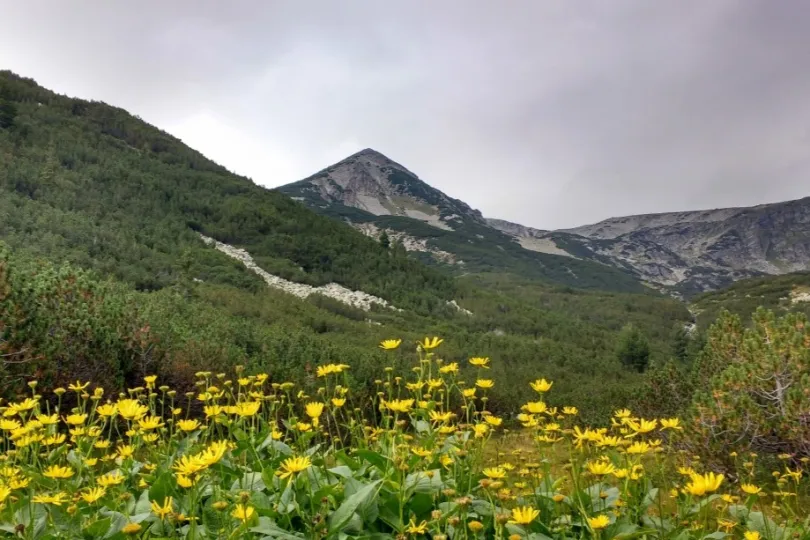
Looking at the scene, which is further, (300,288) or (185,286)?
(300,288)

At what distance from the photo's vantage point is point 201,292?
20.5 metres

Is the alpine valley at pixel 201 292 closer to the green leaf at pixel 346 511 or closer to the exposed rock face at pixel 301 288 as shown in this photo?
the exposed rock face at pixel 301 288

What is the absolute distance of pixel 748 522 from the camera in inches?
84.8

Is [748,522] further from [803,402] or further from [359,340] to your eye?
[359,340]

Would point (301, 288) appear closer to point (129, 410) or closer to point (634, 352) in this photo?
point (634, 352)

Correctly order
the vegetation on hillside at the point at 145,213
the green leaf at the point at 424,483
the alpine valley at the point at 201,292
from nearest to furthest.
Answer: the green leaf at the point at 424,483 < the alpine valley at the point at 201,292 < the vegetation on hillside at the point at 145,213

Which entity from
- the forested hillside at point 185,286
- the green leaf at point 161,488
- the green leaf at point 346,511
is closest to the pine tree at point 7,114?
the forested hillside at point 185,286

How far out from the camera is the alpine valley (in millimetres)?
6863

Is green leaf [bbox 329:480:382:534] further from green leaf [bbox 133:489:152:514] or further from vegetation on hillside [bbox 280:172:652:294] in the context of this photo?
vegetation on hillside [bbox 280:172:652:294]

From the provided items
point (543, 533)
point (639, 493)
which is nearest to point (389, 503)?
point (543, 533)

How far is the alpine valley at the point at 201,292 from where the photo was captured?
22.5ft

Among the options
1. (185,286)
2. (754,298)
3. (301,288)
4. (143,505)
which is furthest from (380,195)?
(143,505)

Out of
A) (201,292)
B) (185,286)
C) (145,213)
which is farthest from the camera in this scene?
(145,213)

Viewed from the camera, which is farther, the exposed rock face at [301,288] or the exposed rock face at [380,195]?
the exposed rock face at [380,195]
